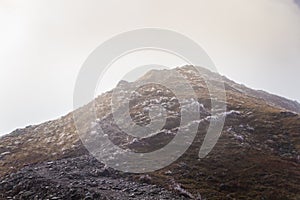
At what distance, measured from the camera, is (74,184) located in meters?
58.9

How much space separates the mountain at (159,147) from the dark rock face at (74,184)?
0.46 feet

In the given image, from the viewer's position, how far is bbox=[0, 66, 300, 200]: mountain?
58.4 metres

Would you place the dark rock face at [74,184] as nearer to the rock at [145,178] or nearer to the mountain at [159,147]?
the mountain at [159,147]

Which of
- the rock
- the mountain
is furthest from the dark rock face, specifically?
the rock

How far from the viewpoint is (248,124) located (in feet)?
277

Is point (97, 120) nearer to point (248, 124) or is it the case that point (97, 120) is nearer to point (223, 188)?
point (248, 124)

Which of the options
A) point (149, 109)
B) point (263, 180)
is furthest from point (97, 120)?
point (263, 180)

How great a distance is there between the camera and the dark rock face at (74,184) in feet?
182

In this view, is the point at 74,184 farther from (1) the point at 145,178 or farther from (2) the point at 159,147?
(2) the point at 159,147

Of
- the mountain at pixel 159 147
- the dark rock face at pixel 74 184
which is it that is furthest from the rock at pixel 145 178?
the dark rock face at pixel 74 184

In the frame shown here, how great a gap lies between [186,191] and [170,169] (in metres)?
9.77

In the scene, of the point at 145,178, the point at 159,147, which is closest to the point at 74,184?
the point at 145,178

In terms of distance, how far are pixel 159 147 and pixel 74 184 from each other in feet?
70.2

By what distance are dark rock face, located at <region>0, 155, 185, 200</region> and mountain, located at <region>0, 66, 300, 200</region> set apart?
139mm
